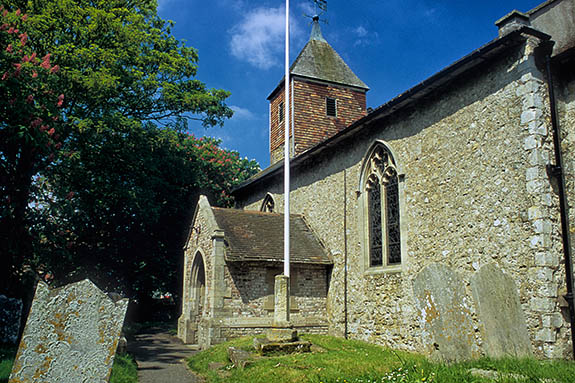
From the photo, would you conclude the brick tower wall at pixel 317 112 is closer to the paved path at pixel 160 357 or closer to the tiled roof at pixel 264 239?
the tiled roof at pixel 264 239

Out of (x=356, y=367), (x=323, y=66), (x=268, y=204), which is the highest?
(x=323, y=66)

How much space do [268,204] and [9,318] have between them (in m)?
12.1

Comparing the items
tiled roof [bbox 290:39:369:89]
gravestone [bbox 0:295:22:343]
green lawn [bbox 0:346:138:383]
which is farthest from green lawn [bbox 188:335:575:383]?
tiled roof [bbox 290:39:369:89]

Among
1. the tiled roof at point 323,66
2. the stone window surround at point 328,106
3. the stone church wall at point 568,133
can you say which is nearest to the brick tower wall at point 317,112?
the stone window surround at point 328,106

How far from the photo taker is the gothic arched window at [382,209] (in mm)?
12836

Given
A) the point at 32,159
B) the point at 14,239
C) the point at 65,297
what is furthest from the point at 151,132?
the point at 65,297

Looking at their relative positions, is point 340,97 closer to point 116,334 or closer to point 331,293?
point 331,293

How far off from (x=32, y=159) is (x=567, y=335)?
15.2 metres

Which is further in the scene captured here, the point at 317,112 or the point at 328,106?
the point at 328,106

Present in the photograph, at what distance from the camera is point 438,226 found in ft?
35.4

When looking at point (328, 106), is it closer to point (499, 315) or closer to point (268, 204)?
point (268, 204)

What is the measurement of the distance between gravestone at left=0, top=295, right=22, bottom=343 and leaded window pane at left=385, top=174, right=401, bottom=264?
32.8ft

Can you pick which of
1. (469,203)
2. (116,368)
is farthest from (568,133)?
(116,368)

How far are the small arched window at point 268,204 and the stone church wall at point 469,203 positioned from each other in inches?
257
